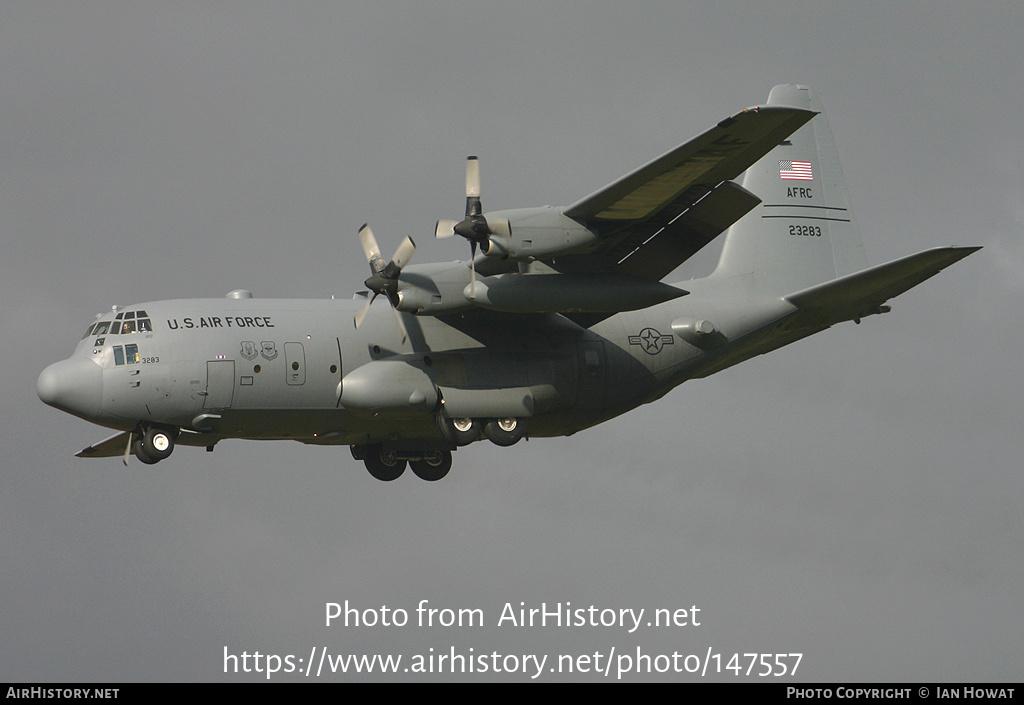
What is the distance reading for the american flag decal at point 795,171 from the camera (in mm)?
31438

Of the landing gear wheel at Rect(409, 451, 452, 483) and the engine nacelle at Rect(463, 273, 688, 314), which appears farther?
the landing gear wheel at Rect(409, 451, 452, 483)

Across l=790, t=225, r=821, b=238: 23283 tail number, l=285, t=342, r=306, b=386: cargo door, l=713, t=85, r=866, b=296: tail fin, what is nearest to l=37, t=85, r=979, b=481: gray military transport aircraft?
l=285, t=342, r=306, b=386: cargo door

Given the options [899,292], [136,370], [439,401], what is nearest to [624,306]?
[439,401]

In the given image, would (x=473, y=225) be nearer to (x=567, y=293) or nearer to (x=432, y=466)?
(x=567, y=293)

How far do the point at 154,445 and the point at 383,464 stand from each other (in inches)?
223

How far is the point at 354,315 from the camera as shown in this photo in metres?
27.3

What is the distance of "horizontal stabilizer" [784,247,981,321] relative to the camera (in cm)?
2597

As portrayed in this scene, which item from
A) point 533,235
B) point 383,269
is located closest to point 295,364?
point 383,269

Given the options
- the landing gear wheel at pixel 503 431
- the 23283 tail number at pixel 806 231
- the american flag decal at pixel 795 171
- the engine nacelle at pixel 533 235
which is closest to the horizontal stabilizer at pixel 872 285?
the 23283 tail number at pixel 806 231

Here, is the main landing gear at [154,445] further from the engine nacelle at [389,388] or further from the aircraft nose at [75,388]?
the engine nacelle at [389,388]

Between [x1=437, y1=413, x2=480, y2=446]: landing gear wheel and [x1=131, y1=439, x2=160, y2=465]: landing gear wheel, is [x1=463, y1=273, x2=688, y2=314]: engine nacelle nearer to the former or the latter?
→ [x1=437, y1=413, x2=480, y2=446]: landing gear wheel

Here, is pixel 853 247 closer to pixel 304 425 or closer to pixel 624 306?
pixel 624 306

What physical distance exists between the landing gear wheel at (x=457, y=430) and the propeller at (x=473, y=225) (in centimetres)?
293

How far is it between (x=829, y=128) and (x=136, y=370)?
1654cm
